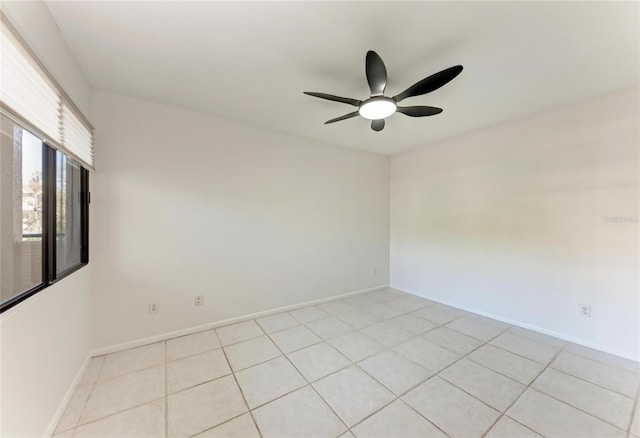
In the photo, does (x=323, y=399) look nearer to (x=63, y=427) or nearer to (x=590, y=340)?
(x=63, y=427)

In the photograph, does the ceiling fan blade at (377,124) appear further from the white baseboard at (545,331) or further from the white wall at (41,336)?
the white baseboard at (545,331)

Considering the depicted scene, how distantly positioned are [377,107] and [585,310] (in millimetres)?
2924

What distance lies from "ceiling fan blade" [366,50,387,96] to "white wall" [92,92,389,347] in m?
1.82

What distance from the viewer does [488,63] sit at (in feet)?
6.11

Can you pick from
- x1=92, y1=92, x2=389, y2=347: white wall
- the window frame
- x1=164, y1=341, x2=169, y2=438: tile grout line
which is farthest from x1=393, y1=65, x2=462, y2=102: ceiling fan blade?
x1=164, y1=341, x2=169, y2=438: tile grout line

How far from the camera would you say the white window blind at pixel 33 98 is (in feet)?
3.29

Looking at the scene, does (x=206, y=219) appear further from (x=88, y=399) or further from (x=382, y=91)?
(x=382, y=91)

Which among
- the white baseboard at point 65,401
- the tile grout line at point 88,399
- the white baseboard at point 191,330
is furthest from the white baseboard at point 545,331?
the white baseboard at point 65,401

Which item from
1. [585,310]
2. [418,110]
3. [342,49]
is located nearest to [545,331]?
[585,310]

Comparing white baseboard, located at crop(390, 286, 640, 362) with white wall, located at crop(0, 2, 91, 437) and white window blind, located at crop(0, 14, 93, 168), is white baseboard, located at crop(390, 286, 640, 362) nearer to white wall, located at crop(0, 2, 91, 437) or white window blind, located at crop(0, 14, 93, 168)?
white wall, located at crop(0, 2, 91, 437)

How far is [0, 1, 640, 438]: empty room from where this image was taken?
4.67 ft

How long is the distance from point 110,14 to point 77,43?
483 millimetres

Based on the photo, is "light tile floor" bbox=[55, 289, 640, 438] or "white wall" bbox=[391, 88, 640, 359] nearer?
"light tile floor" bbox=[55, 289, 640, 438]

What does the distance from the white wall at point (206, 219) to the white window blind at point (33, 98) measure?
69 cm
